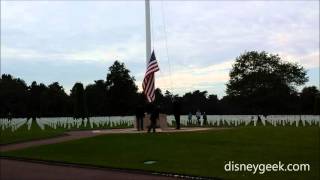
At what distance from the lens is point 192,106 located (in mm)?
98438

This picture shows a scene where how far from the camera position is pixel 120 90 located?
313 feet

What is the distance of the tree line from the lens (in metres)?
79.0

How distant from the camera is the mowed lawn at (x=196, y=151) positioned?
15.8m

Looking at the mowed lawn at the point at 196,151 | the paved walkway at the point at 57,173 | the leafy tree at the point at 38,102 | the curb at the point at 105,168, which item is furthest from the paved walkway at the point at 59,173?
the leafy tree at the point at 38,102

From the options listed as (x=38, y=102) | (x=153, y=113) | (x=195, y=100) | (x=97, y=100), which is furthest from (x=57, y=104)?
(x=153, y=113)

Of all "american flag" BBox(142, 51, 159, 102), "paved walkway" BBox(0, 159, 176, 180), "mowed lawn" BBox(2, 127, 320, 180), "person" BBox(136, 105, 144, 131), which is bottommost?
"paved walkway" BBox(0, 159, 176, 180)

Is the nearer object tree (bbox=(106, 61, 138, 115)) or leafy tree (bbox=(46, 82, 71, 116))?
leafy tree (bbox=(46, 82, 71, 116))

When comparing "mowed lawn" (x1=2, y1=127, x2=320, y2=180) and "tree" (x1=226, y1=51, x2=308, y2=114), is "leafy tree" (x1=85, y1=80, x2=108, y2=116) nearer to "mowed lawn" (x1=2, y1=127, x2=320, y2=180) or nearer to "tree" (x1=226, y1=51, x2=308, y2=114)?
"tree" (x1=226, y1=51, x2=308, y2=114)

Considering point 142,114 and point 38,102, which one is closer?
point 142,114

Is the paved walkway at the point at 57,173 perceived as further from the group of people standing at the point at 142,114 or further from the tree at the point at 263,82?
the tree at the point at 263,82

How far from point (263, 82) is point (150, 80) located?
5217 cm

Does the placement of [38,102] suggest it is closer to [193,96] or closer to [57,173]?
[193,96]

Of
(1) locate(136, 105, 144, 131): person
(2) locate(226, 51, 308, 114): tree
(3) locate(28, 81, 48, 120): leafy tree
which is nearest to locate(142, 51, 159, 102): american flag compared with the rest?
(1) locate(136, 105, 144, 131): person

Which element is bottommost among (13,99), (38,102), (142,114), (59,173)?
(59,173)
